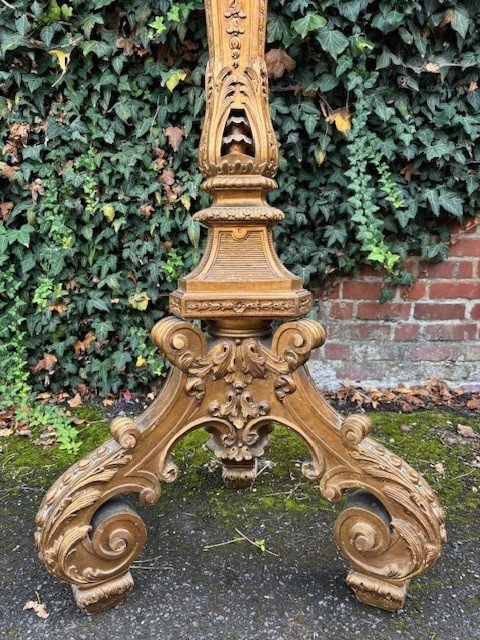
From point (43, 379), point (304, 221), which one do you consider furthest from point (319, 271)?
point (43, 379)

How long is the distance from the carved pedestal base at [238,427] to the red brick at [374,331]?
134cm

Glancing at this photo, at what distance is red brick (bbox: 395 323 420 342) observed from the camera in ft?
7.82

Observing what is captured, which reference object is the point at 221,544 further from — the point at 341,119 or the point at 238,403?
the point at 341,119

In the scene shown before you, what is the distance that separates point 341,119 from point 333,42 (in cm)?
28

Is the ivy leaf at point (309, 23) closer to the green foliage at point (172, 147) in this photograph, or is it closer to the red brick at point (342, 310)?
the green foliage at point (172, 147)

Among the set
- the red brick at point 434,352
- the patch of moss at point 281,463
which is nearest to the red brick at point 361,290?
the red brick at point 434,352

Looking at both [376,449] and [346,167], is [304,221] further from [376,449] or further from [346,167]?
[376,449]

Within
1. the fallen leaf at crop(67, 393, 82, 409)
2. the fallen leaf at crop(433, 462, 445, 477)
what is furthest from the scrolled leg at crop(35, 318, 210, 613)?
the fallen leaf at crop(67, 393, 82, 409)

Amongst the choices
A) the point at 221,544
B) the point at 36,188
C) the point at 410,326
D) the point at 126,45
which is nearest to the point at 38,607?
the point at 221,544

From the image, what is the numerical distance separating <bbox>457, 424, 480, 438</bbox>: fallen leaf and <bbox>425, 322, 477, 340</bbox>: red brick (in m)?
0.47

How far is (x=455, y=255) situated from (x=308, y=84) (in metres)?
1.02

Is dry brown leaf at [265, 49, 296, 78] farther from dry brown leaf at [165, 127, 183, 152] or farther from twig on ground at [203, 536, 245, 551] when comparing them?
twig on ground at [203, 536, 245, 551]

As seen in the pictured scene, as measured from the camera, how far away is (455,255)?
2299 mm

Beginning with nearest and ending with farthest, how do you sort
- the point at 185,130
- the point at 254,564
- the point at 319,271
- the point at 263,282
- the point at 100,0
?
the point at 263,282, the point at 254,564, the point at 100,0, the point at 185,130, the point at 319,271
